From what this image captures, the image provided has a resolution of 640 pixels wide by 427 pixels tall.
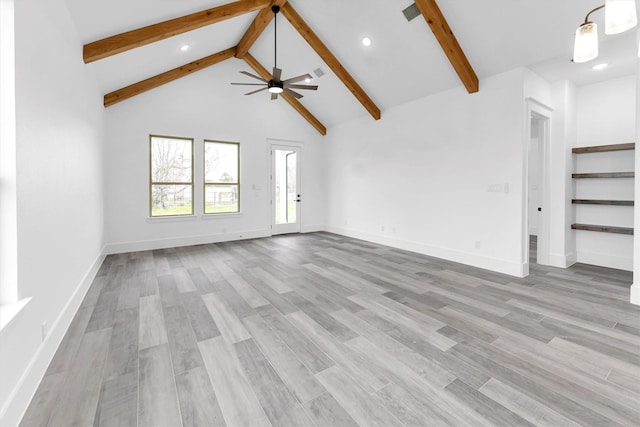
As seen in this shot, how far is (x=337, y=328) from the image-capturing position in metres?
2.50

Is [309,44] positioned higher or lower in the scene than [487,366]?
higher

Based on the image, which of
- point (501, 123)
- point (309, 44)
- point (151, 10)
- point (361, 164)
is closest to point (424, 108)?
point (501, 123)

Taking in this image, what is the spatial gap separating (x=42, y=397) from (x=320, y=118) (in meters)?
7.27

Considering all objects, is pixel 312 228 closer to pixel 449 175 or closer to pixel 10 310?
pixel 449 175

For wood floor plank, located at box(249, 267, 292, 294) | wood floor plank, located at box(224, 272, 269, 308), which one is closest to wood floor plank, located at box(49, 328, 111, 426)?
wood floor plank, located at box(224, 272, 269, 308)

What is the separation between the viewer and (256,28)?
5281 mm

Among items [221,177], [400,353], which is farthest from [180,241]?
[400,353]

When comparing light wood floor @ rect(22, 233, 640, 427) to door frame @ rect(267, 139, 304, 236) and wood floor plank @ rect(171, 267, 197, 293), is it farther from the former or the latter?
door frame @ rect(267, 139, 304, 236)

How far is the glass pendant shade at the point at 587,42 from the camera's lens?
182 cm

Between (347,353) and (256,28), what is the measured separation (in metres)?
5.65

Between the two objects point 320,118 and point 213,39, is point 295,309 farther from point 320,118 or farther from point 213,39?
point 320,118

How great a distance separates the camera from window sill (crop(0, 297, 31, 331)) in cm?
136

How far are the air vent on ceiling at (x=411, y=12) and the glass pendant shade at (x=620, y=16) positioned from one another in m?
2.82

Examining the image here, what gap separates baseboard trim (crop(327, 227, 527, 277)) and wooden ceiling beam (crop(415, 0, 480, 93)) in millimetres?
2615
